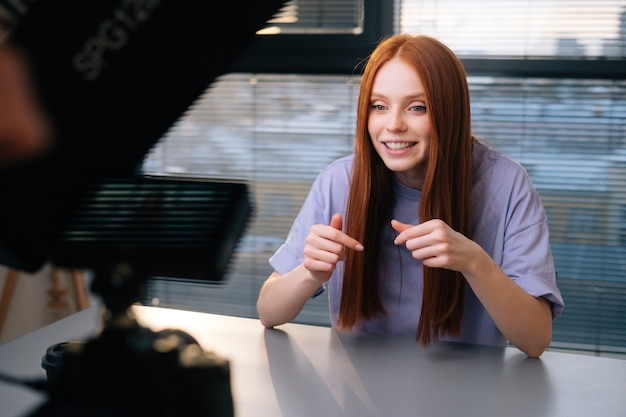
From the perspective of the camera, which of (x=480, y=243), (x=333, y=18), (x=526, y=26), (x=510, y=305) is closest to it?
(x=510, y=305)

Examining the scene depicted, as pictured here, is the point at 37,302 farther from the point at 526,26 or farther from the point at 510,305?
the point at 526,26

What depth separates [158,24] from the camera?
0.17 m

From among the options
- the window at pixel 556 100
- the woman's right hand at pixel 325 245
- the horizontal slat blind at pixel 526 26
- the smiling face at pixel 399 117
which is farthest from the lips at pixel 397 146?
the horizontal slat blind at pixel 526 26

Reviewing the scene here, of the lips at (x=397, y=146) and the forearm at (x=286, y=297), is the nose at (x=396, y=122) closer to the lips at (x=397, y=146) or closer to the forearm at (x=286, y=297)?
the lips at (x=397, y=146)

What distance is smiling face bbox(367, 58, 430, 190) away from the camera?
3.38 feet

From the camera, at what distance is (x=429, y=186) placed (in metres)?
1.05

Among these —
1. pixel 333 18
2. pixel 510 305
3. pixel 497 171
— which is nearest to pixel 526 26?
pixel 333 18

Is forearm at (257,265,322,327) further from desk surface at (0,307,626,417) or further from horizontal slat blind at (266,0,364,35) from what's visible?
horizontal slat blind at (266,0,364,35)

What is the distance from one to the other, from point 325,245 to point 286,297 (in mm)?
205

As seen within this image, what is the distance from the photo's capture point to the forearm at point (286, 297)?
969mm

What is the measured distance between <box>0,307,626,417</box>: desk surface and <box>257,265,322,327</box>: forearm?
21 mm

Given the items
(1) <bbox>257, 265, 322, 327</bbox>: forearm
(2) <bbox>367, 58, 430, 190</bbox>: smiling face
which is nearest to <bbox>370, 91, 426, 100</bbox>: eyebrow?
(2) <bbox>367, 58, 430, 190</bbox>: smiling face

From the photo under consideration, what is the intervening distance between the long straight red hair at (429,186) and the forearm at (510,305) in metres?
0.08

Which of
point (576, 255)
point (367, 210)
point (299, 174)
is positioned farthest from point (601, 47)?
point (367, 210)
